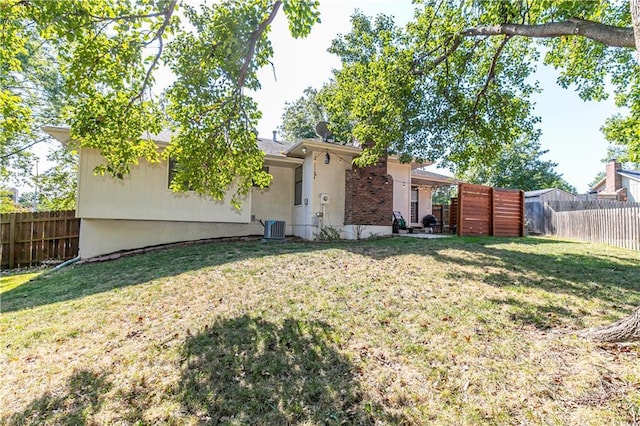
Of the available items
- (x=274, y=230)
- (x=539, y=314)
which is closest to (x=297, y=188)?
(x=274, y=230)

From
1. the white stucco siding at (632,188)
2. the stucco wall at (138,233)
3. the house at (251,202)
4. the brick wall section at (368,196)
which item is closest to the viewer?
the house at (251,202)

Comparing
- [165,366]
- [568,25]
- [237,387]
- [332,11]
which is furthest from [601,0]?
[165,366]

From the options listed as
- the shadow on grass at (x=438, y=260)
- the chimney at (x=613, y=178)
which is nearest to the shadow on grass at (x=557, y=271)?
the shadow on grass at (x=438, y=260)

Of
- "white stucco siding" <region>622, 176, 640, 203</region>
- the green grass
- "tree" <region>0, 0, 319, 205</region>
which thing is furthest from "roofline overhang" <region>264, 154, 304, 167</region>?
"white stucco siding" <region>622, 176, 640, 203</region>

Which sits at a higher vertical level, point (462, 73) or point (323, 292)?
point (462, 73)

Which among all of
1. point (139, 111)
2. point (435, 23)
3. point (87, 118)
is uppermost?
point (435, 23)

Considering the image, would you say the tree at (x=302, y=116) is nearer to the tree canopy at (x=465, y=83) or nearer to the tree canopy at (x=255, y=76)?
the tree canopy at (x=255, y=76)

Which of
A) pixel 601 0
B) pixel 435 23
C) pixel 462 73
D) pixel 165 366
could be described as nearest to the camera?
pixel 165 366

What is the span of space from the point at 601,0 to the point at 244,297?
9271 millimetres

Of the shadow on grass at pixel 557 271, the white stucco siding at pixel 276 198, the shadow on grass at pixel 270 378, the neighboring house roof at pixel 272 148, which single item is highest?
the neighboring house roof at pixel 272 148

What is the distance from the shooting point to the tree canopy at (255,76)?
16.3 feet

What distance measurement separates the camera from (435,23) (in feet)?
26.5

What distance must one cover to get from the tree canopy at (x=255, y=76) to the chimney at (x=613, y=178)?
23.5m

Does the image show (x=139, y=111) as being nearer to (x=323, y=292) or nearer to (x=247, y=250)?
(x=247, y=250)
